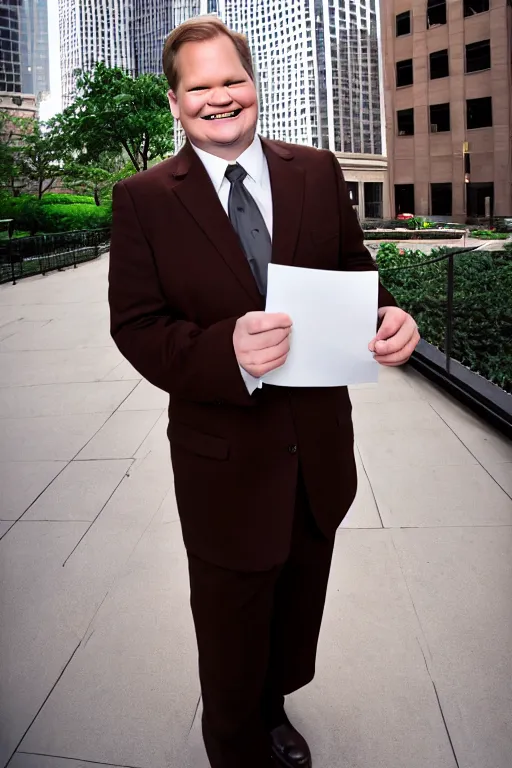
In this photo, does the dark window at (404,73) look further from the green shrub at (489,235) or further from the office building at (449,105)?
the green shrub at (489,235)

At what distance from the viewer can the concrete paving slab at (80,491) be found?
367 cm

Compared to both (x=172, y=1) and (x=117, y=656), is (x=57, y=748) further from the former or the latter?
(x=172, y=1)

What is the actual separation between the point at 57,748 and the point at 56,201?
84.3 ft

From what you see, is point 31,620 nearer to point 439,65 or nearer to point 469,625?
point 469,625

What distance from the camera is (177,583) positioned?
289cm

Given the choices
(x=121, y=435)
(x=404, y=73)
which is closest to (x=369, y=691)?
(x=121, y=435)

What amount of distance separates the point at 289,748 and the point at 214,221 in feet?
4.84

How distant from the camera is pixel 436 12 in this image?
1383 inches

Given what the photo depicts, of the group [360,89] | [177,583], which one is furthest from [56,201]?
[177,583]

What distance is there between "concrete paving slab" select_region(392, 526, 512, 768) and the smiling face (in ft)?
6.02

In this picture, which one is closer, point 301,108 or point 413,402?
point 413,402

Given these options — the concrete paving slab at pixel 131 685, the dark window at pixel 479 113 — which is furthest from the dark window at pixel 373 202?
the concrete paving slab at pixel 131 685

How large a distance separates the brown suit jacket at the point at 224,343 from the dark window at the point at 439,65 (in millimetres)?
39416

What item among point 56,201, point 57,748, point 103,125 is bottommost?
point 57,748
